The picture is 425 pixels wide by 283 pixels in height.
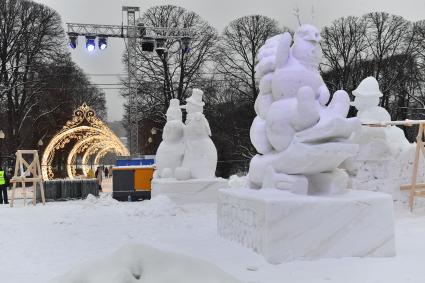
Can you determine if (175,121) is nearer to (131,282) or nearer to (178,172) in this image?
(178,172)

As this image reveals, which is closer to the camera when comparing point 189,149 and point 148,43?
point 189,149

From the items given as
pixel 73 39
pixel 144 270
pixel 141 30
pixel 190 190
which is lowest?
pixel 190 190

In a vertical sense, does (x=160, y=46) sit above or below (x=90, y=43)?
above

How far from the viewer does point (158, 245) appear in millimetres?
6895

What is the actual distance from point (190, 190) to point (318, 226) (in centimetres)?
585

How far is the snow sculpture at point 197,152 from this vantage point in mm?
11484

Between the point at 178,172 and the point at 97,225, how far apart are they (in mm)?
2957

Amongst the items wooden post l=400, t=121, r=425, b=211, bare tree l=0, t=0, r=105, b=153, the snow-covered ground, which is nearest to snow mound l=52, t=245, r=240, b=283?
the snow-covered ground

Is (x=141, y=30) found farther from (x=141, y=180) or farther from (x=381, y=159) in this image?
(x=381, y=159)

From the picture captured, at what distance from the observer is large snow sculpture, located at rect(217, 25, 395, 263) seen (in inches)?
227

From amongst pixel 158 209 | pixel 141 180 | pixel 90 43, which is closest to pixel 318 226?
pixel 158 209

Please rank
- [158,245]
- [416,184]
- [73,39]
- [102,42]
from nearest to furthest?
1. [158,245]
2. [416,184]
3. [73,39]
4. [102,42]

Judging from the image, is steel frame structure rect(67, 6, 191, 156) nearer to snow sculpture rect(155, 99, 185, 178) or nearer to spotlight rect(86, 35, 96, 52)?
spotlight rect(86, 35, 96, 52)

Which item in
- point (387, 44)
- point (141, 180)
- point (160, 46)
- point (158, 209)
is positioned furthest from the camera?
point (387, 44)
